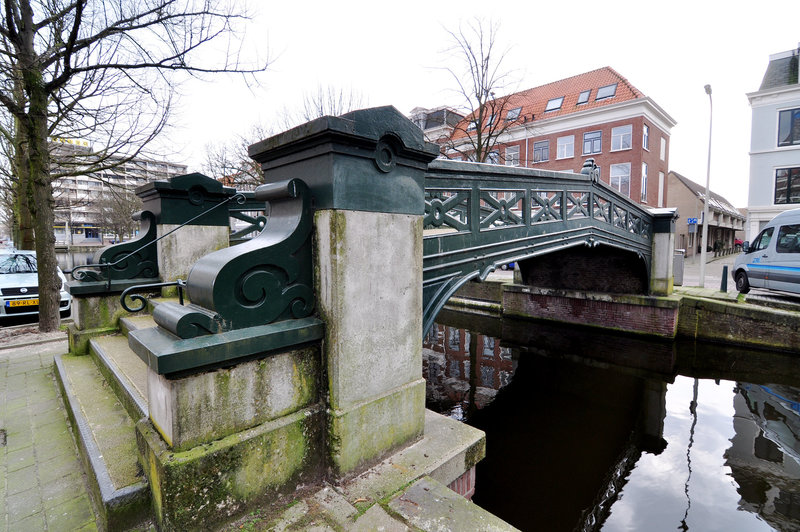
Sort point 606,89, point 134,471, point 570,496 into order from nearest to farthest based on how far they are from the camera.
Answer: point 134,471, point 570,496, point 606,89

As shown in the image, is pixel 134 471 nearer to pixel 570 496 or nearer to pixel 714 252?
pixel 570 496

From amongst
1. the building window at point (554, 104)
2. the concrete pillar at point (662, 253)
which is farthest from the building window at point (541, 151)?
the concrete pillar at point (662, 253)

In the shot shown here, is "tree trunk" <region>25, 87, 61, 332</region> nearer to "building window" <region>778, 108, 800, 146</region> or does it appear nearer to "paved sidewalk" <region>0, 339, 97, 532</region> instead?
"paved sidewalk" <region>0, 339, 97, 532</region>

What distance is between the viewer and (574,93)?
24734mm

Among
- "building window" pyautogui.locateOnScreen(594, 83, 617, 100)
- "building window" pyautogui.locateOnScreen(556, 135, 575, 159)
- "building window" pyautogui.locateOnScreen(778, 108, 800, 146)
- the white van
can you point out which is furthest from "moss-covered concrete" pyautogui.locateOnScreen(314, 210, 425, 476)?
"building window" pyautogui.locateOnScreen(778, 108, 800, 146)

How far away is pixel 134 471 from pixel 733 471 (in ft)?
22.2

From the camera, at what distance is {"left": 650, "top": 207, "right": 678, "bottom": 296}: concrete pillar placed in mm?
10367

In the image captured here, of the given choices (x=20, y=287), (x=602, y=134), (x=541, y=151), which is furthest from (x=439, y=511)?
(x=541, y=151)

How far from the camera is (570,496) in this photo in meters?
4.59

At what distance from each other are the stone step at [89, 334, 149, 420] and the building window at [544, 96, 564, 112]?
26699mm

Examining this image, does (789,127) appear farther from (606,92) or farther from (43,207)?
(43,207)

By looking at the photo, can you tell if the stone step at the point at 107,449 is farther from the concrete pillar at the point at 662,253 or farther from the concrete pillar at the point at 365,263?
the concrete pillar at the point at 662,253

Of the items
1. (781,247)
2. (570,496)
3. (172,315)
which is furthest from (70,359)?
(781,247)

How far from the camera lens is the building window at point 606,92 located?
75.4 ft
